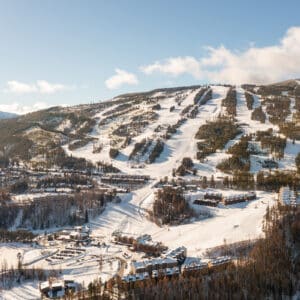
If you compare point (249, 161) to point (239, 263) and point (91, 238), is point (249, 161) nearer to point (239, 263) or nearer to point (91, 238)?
point (91, 238)

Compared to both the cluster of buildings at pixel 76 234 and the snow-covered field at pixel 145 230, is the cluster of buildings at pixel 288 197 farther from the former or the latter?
the cluster of buildings at pixel 76 234

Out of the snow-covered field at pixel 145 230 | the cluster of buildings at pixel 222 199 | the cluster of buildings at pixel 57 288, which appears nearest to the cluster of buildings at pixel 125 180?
the snow-covered field at pixel 145 230

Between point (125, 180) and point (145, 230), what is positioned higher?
point (125, 180)

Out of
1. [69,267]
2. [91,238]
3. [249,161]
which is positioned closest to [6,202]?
[91,238]

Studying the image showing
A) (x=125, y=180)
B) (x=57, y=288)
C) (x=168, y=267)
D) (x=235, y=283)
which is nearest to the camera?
(x=235, y=283)

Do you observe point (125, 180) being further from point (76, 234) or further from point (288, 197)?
point (288, 197)

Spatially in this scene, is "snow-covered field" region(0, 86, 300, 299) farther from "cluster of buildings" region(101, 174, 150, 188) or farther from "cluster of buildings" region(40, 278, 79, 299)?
"cluster of buildings" region(101, 174, 150, 188)

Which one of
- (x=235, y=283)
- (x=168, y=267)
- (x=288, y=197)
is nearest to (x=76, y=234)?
(x=168, y=267)

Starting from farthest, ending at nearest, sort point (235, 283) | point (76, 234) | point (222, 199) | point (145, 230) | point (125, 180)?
point (125, 180) < point (222, 199) < point (145, 230) < point (76, 234) < point (235, 283)
